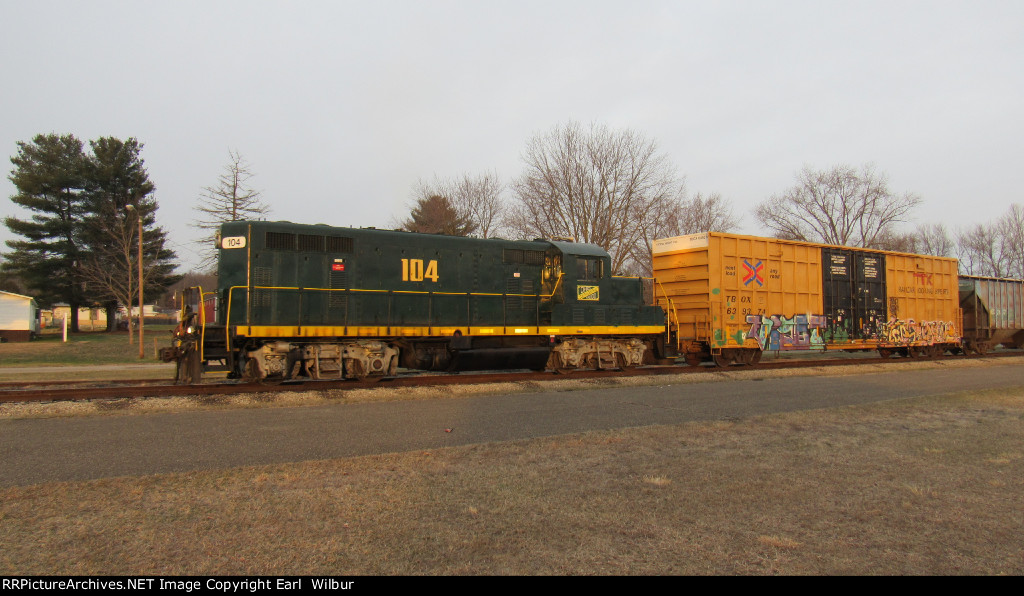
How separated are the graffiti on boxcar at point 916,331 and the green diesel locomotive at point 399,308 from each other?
379 inches

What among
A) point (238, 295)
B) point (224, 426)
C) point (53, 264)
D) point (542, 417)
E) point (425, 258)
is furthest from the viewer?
point (53, 264)

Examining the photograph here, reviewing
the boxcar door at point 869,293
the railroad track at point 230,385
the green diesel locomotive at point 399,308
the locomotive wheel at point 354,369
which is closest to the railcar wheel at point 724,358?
the railroad track at point 230,385

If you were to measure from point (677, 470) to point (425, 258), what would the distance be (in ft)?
28.9

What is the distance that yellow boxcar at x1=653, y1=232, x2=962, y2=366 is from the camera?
15812 mm

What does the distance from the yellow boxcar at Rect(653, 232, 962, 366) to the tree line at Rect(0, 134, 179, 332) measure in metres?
38.3

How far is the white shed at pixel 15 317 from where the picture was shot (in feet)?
127

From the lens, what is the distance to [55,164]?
43062mm

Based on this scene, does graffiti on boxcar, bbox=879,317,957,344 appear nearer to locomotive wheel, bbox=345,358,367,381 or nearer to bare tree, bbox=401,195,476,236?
locomotive wheel, bbox=345,358,367,381

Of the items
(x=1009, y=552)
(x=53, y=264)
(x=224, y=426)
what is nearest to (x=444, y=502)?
(x=1009, y=552)

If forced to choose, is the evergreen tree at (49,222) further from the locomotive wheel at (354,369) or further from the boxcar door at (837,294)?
the boxcar door at (837,294)

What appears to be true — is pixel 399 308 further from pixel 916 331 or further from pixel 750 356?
pixel 916 331

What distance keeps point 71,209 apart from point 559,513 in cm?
5295

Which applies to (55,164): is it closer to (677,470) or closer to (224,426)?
(224,426)

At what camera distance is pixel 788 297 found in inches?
669
